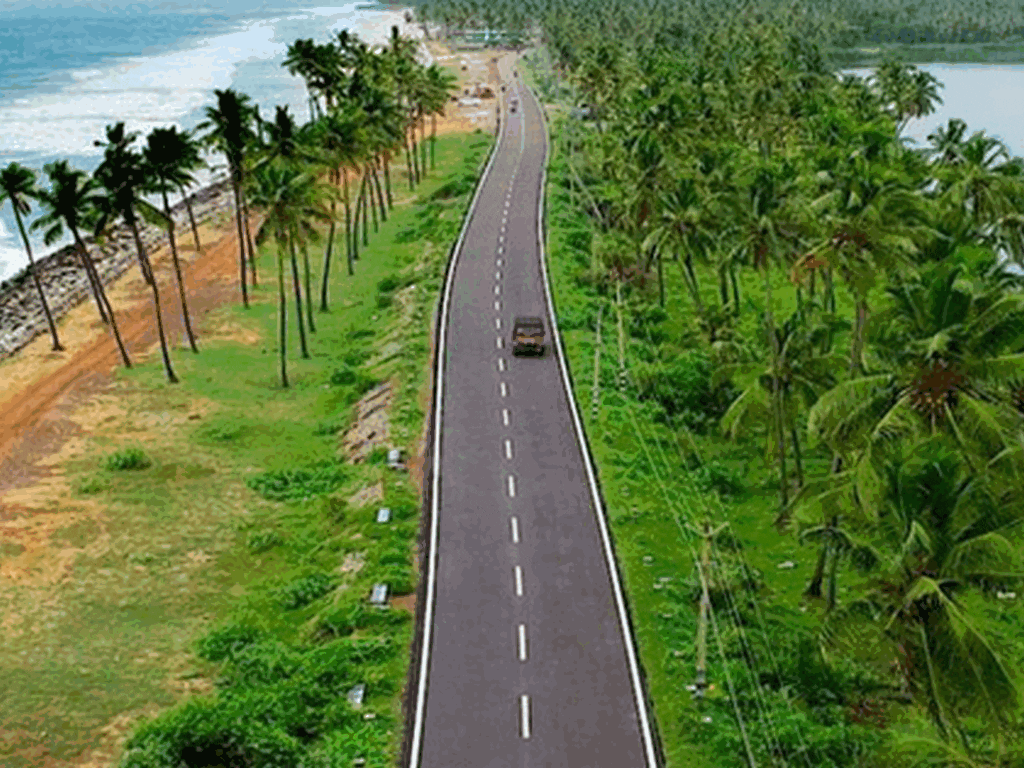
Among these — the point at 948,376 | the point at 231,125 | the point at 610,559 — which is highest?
the point at 231,125

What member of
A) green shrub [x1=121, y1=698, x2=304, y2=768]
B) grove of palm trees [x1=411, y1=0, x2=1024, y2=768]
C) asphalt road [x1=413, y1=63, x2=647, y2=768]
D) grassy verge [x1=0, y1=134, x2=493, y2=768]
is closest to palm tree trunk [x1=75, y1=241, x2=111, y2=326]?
grassy verge [x1=0, y1=134, x2=493, y2=768]


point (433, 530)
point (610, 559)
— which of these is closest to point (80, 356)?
point (433, 530)

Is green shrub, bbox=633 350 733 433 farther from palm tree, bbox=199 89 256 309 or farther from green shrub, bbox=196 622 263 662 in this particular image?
palm tree, bbox=199 89 256 309

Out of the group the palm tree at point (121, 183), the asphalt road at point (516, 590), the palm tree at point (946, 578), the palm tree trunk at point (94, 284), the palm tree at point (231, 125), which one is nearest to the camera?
the palm tree at point (946, 578)

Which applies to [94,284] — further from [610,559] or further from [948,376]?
[948,376]

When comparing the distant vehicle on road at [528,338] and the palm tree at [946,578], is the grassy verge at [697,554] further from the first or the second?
the palm tree at [946,578]

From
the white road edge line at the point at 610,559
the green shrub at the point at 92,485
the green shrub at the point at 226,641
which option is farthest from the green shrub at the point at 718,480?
the green shrub at the point at 92,485
